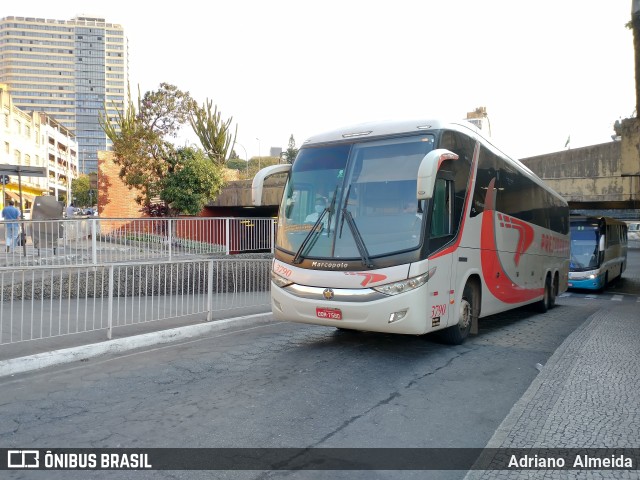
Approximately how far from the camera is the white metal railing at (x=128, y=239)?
37.7 ft

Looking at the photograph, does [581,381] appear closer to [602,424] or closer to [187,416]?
[602,424]

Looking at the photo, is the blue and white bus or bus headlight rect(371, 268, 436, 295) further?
the blue and white bus

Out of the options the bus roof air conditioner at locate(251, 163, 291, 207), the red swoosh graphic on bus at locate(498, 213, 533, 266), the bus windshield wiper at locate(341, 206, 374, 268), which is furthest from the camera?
the red swoosh graphic on bus at locate(498, 213, 533, 266)

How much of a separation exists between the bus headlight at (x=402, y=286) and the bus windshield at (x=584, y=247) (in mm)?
16298

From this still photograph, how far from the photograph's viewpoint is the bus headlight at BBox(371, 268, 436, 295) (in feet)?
22.1

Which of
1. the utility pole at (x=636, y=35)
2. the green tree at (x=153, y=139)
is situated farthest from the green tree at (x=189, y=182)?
the utility pole at (x=636, y=35)

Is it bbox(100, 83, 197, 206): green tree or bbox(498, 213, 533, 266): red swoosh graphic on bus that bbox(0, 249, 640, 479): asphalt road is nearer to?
bbox(498, 213, 533, 266): red swoosh graphic on bus

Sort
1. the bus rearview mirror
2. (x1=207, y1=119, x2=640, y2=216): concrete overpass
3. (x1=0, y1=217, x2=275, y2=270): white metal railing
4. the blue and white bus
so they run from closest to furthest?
the bus rearview mirror → (x1=0, y1=217, x2=275, y2=270): white metal railing → the blue and white bus → (x1=207, y1=119, x2=640, y2=216): concrete overpass

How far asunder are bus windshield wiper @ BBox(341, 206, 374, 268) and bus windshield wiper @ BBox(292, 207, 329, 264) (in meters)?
0.31

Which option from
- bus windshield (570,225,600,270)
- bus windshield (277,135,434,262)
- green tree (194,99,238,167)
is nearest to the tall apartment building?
green tree (194,99,238,167)

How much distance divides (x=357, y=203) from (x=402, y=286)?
1.27 meters

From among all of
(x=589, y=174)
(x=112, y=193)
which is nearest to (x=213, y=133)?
(x=112, y=193)

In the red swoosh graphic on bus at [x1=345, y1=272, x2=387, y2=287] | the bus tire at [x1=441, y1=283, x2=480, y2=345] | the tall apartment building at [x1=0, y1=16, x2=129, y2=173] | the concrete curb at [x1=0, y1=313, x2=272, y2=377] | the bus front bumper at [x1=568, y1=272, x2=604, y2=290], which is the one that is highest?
the tall apartment building at [x1=0, y1=16, x2=129, y2=173]

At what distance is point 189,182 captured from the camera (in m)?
25.5
